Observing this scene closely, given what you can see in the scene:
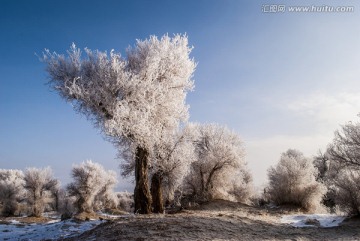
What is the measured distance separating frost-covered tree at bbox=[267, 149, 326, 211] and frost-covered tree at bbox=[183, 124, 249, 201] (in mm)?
5635

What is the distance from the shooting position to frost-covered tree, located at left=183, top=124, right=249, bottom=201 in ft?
125

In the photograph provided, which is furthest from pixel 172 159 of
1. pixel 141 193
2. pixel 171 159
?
pixel 141 193

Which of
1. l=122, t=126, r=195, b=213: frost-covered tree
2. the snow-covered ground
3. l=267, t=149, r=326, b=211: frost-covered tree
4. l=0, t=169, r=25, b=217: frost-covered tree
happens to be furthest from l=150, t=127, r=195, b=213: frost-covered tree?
l=0, t=169, r=25, b=217: frost-covered tree

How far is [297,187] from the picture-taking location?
38.7 metres

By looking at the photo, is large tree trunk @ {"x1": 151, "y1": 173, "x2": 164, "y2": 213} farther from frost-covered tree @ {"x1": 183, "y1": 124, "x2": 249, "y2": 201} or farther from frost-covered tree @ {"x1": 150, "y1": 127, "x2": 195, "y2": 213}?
frost-covered tree @ {"x1": 183, "y1": 124, "x2": 249, "y2": 201}

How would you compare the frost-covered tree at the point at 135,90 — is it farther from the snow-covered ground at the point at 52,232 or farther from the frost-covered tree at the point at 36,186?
the frost-covered tree at the point at 36,186

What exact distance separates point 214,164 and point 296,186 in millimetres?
10222

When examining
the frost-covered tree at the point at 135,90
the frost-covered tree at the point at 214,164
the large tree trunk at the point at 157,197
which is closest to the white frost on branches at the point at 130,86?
the frost-covered tree at the point at 135,90

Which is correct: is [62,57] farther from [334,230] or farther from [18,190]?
[18,190]

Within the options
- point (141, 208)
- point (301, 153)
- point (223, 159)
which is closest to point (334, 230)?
point (141, 208)

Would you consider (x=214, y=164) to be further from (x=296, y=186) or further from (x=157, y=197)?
(x=157, y=197)

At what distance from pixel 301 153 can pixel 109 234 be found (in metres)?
52.4

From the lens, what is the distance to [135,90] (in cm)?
Result: 1595

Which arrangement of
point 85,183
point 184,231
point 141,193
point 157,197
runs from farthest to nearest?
point 85,183 < point 157,197 < point 141,193 < point 184,231
